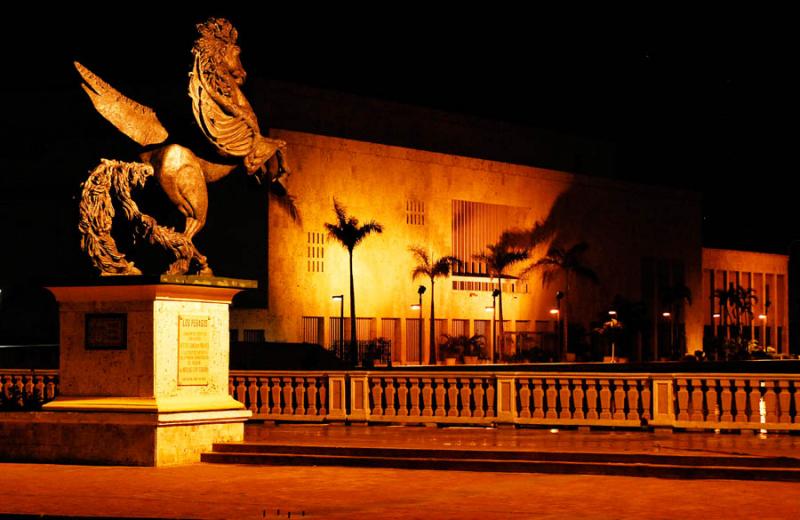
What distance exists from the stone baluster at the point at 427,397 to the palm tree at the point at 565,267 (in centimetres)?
5468

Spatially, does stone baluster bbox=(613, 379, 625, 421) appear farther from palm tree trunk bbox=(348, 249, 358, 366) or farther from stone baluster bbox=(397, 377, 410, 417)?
palm tree trunk bbox=(348, 249, 358, 366)

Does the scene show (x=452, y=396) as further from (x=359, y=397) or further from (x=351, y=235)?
(x=351, y=235)

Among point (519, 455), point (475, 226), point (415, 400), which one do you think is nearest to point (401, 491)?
point (519, 455)

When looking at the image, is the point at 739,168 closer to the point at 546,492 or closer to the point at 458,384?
the point at 458,384

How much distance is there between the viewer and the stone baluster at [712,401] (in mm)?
23672

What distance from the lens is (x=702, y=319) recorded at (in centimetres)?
10044

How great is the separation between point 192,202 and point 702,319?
82677 millimetres

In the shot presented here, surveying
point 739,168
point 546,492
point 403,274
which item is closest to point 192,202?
point 546,492

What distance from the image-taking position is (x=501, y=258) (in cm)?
7669

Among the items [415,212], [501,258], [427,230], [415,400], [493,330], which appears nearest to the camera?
[415,400]

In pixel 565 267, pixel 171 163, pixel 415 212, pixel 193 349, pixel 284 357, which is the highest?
pixel 415 212

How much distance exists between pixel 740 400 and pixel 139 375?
9544 millimetres

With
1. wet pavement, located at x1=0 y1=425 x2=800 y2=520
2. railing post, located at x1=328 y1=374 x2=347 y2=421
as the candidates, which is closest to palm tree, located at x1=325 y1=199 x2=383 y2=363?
railing post, located at x1=328 y1=374 x2=347 y2=421

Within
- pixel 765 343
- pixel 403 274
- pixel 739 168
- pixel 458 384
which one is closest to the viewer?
pixel 458 384
